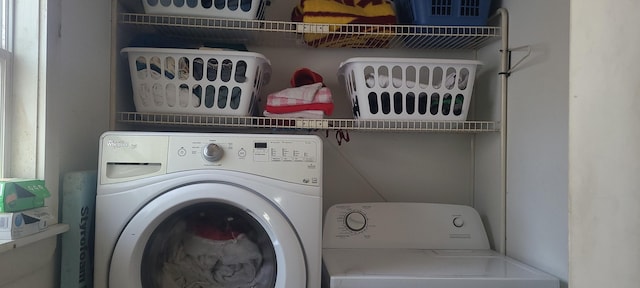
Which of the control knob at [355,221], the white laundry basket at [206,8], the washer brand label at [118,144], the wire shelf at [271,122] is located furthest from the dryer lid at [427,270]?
the white laundry basket at [206,8]

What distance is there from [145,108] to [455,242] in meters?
1.34

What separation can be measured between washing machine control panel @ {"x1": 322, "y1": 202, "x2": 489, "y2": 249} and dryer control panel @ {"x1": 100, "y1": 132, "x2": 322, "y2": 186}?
0.49m

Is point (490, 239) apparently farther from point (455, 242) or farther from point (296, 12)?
point (296, 12)

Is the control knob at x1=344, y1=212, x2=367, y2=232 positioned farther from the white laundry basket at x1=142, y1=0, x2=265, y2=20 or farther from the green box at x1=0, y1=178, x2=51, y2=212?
the green box at x1=0, y1=178, x2=51, y2=212

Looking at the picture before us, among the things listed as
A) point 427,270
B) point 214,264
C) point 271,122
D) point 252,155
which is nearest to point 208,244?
point 214,264

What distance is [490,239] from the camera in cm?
179

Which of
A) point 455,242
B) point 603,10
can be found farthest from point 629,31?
point 455,242

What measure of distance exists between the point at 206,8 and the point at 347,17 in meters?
0.54

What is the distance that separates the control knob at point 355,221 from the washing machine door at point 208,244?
0.46m

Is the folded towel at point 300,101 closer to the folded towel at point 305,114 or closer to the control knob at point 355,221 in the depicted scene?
the folded towel at point 305,114

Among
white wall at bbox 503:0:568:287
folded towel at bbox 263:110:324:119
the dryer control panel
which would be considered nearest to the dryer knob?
the dryer control panel

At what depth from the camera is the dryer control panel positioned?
4.27 feet

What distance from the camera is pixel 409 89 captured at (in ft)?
5.36

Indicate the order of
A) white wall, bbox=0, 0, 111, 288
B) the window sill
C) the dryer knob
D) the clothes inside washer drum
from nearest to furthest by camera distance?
the window sill, white wall, bbox=0, 0, 111, 288, the dryer knob, the clothes inside washer drum
